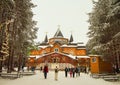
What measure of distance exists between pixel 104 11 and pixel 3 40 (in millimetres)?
15505

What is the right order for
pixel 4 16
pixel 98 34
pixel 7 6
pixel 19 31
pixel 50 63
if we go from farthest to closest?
pixel 50 63 < pixel 19 31 < pixel 98 34 < pixel 4 16 < pixel 7 6

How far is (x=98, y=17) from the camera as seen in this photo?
3375 centimetres

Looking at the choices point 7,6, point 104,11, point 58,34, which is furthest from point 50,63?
point 7,6

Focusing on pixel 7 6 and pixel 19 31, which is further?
pixel 19 31

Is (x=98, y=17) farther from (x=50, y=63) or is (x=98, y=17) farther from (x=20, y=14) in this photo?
(x=50, y=63)

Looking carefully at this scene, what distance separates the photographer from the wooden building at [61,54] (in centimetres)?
7094

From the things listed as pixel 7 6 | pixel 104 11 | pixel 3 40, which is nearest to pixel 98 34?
pixel 104 11

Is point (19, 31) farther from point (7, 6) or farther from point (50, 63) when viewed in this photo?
point (50, 63)

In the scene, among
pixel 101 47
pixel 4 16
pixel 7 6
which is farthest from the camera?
pixel 101 47

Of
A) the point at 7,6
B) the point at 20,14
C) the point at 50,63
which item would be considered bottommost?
the point at 50,63

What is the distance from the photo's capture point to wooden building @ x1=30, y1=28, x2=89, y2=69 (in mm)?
70938

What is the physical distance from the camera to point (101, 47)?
99.6ft

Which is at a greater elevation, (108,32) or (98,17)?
(98,17)

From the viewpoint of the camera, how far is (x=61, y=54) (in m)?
71.7
